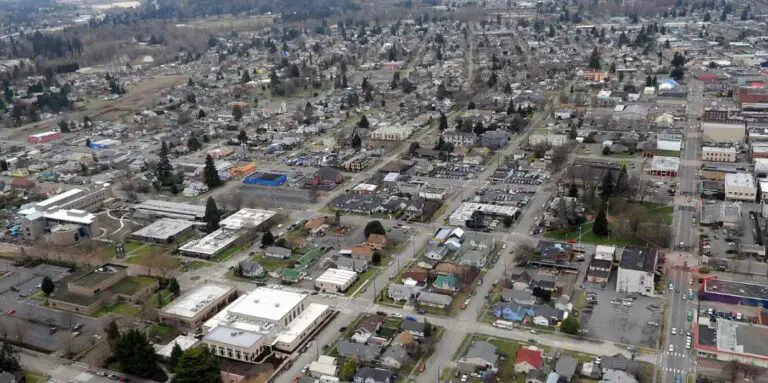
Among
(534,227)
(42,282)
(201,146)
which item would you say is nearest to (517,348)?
(534,227)

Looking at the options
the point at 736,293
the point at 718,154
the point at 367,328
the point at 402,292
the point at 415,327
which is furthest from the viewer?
the point at 718,154

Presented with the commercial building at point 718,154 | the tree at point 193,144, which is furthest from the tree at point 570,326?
the tree at point 193,144

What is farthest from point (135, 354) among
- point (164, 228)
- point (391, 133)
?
point (391, 133)

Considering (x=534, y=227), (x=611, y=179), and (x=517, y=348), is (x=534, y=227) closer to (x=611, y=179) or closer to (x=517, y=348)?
(x=611, y=179)

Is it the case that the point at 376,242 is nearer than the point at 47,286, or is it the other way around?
the point at 47,286

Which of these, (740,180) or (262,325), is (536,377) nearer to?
(262,325)

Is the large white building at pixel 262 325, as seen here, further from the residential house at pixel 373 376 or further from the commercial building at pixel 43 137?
the commercial building at pixel 43 137

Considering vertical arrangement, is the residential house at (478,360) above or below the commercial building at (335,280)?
below
